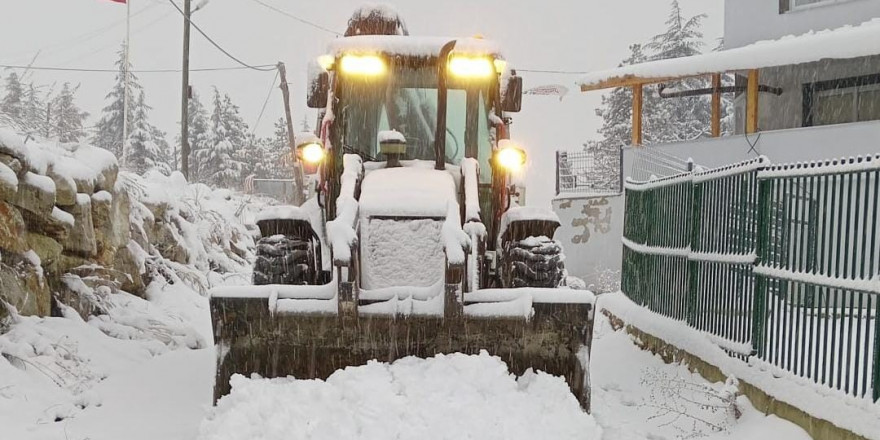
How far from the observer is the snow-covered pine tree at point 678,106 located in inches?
1603

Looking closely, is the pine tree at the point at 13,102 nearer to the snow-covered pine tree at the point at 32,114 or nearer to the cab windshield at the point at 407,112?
the snow-covered pine tree at the point at 32,114

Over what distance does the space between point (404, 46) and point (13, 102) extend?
234 inches

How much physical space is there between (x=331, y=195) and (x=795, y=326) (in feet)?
12.4

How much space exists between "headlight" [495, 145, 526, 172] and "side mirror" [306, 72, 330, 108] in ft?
5.22

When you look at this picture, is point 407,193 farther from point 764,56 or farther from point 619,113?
point 619,113

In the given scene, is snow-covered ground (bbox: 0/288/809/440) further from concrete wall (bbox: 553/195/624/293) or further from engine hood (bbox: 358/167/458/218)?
concrete wall (bbox: 553/195/624/293)

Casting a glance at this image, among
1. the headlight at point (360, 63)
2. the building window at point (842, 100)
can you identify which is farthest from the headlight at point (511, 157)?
the building window at point (842, 100)

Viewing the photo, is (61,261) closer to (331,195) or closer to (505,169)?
(331,195)

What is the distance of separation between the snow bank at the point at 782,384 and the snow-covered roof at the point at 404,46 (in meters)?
3.16

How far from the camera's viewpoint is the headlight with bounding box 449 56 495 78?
253 inches

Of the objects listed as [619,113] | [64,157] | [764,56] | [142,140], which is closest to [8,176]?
[64,157]

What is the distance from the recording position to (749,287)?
5.86 metres

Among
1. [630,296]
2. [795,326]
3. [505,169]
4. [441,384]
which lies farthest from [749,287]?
[630,296]

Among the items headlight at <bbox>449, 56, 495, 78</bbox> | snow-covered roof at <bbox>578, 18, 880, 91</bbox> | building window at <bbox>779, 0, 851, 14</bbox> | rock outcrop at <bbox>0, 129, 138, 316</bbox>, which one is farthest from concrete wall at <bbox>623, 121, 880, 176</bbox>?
rock outcrop at <bbox>0, 129, 138, 316</bbox>
